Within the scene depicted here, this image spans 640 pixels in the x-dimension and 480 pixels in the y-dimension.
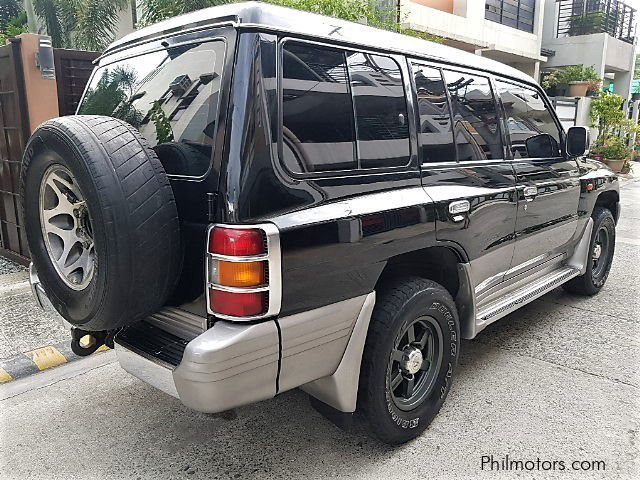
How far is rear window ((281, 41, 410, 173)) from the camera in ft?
7.23

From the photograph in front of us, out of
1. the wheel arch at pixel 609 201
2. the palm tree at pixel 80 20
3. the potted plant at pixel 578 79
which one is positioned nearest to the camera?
the wheel arch at pixel 609 201

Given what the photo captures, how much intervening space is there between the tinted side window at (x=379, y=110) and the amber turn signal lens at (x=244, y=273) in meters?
0.75

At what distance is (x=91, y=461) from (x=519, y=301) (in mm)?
2783

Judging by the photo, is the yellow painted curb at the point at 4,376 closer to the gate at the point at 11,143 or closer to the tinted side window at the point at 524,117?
the gate at the point at 11,143

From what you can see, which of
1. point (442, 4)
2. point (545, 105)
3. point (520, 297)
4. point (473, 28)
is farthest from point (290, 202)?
point (442, 4)

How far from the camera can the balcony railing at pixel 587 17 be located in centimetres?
2075

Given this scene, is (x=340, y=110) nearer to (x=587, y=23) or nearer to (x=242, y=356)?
(x=242, y=356)

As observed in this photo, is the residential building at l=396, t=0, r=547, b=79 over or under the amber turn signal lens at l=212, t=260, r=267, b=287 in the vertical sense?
over

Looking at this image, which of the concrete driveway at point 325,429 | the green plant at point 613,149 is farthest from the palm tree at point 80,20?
the green plant at point 613,149

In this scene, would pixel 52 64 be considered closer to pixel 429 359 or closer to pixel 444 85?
pixel 444 85

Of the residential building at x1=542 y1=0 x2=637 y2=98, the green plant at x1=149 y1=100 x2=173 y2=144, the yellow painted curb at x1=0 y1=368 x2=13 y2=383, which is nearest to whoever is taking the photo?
the green plant at x1=149 y1=100 x2=173 y2=144

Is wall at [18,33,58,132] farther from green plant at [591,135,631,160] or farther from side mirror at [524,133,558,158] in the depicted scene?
green plant at [591,135,631,160]

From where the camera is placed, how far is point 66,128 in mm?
2166

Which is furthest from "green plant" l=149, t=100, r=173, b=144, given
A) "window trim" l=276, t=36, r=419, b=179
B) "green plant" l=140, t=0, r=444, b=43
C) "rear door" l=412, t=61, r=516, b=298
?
"green plant" l=140, t=0, r=444, b=43
